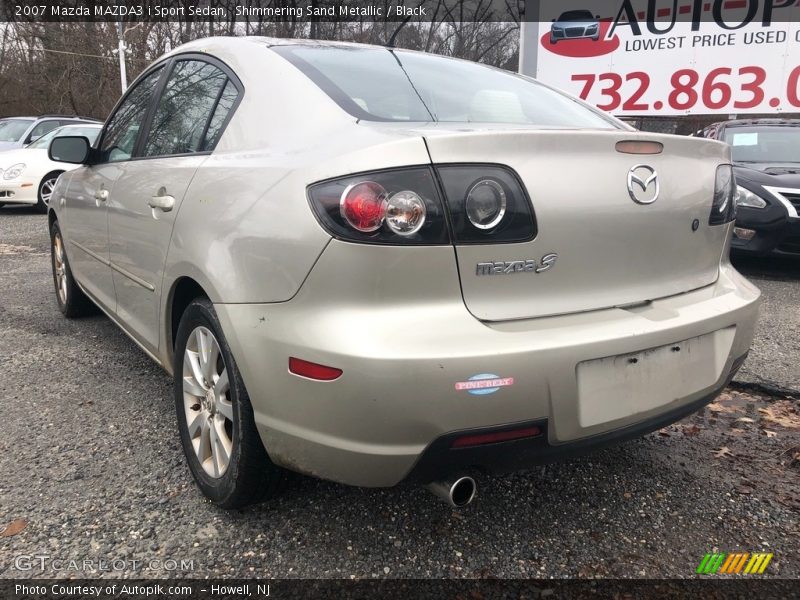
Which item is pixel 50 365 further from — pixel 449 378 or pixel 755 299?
pixel 755 299

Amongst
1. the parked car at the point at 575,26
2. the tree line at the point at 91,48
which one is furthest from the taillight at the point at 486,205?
the tree line at the point at 91,48

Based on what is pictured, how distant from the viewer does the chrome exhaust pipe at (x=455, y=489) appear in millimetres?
1621

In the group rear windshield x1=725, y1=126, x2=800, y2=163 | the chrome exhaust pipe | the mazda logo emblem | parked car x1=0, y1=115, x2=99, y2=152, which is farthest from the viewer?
parked car x1=0, y1=115, x2=99, y2=152

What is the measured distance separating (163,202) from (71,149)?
1377mm

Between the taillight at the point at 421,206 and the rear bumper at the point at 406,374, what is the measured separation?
9 centimetres

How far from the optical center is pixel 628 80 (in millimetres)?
11586

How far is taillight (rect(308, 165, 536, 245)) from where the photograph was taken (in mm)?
1507

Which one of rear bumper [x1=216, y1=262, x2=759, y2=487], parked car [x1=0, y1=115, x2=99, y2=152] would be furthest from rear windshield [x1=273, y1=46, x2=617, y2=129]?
parked car [x1=0, y1=115, x2=99, y2=152]

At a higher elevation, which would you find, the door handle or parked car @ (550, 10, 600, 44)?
parked car @ (550, 10, 600, 44)

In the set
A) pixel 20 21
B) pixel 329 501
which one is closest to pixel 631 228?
pixel 329 501

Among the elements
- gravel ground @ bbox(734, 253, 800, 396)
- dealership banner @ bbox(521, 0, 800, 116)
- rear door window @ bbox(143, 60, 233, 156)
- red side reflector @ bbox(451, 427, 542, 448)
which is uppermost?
dealership banner @ bbox(521, 0, 800, 116)

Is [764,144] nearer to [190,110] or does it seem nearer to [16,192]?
Answer: [190,110]

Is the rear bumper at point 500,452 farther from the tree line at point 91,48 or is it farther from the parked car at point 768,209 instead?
the tree line at point 91,48

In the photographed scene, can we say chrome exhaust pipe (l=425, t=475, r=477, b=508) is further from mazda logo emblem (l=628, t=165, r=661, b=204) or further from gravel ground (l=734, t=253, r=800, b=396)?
gravel ground (l=734, t=253, r=800, b=396)
